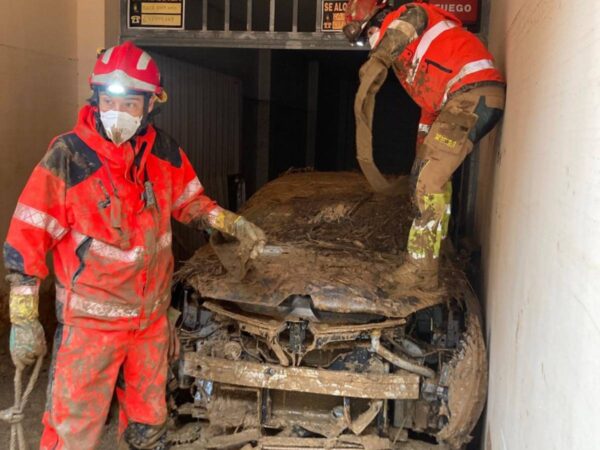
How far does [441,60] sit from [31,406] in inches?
135

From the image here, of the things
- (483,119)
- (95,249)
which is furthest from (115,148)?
(483,119)

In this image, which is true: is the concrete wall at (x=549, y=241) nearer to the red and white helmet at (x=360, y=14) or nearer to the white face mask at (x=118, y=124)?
the red and white helmet at (x=360, y=14)

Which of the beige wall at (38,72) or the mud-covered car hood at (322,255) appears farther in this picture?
the beige wall at (38,72)

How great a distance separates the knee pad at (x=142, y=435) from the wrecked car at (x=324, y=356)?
18 centimetres

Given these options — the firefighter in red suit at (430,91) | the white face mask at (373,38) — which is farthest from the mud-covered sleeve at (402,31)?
the white face mask at (373,38)

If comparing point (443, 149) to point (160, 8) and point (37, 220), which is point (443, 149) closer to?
point (37, 220)

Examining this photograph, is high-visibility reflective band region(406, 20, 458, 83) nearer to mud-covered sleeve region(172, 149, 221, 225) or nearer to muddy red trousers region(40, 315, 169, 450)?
mud-covered sleeve region(172, 149, 221, 225)

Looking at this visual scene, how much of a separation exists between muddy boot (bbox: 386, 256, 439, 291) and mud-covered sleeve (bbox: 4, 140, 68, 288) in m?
1.66

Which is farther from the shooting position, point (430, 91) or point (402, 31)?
point (430, 91)

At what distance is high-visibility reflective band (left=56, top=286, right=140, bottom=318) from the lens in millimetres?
2936

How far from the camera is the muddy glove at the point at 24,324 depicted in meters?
2.80

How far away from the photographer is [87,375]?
2941 mm

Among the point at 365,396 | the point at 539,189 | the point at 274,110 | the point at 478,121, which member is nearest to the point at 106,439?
the point at 365,396

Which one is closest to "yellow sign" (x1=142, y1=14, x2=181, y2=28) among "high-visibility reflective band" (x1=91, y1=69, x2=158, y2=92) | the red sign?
the red sign
